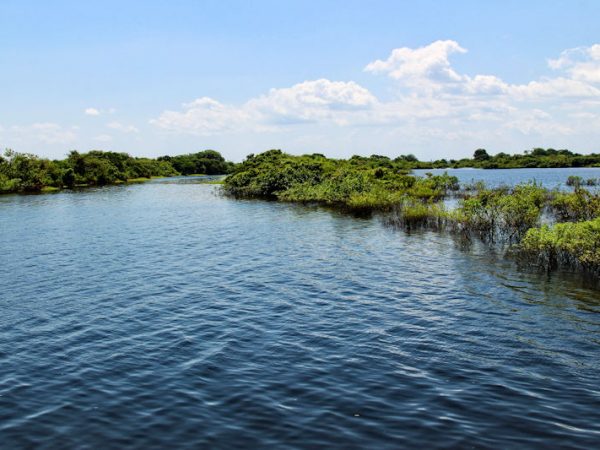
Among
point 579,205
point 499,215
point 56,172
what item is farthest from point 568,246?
point 56,172

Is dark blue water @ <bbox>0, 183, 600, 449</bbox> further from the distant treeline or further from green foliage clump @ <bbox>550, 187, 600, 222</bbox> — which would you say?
the distant treeline

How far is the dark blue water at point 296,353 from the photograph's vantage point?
1380cm

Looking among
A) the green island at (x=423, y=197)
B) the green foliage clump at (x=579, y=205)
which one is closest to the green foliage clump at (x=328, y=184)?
the green island at (x=423, y=197)

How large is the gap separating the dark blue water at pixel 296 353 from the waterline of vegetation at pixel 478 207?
2.58 m

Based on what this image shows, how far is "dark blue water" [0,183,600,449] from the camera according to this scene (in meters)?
13.8

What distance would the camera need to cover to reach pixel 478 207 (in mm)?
44000

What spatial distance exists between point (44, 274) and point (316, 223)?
3253cm

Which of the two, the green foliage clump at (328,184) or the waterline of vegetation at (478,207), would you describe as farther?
the green foliage clump at (328,184)

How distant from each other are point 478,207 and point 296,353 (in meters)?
30.1

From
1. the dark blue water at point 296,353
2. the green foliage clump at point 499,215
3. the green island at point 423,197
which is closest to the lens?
the dark blue water at point 296,353

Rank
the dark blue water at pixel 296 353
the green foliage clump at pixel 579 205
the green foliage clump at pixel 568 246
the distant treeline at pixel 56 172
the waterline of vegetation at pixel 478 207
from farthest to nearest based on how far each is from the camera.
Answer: the distant treeline at pixel 56 172, the green foliage clump at pixel 579 205, the waterline of vegetation at pixel 478 207, the green foliage clump at pixel 568 246, the dark blue water at pixel 296 353

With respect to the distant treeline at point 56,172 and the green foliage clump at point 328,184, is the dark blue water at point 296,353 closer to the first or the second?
the green foliage clump at point 328,184

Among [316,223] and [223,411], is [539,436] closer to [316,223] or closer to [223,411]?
[223,411]

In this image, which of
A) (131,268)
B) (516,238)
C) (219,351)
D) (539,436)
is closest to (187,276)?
(131,268)
